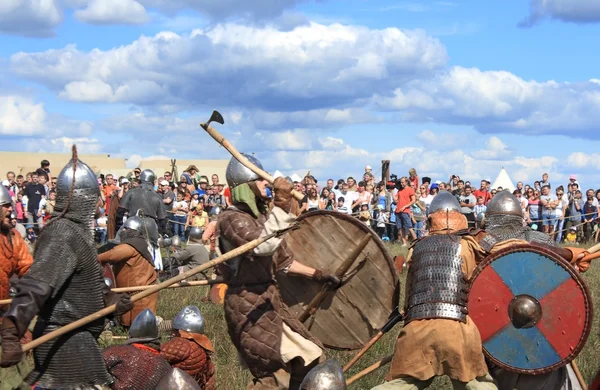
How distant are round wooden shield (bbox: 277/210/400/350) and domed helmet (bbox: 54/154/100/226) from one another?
1.76m

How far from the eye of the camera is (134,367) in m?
5.72

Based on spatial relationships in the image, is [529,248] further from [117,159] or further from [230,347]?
[117,159]

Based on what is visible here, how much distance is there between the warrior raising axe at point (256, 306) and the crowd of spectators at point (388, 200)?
10149mm

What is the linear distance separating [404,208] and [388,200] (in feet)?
3.81

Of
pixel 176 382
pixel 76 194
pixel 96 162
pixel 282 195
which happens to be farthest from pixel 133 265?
pixel 96 162

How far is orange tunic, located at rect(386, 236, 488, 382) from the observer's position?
5.32 m

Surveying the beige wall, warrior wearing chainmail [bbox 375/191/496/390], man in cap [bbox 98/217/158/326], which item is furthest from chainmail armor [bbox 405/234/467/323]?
the beige wall

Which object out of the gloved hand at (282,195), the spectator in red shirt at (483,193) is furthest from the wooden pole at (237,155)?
the spectator in red shirt at (483,193)

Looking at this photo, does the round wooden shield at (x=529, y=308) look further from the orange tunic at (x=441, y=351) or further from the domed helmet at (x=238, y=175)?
the domed helmet at (x=238, y=175)

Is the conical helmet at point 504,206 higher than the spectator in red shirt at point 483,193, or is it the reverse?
the conical helmet at point 504,206

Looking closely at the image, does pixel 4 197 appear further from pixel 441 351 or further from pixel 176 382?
pixel 441 351

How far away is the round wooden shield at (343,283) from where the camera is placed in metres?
6.15

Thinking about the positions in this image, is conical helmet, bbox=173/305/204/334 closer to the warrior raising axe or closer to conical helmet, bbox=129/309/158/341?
conical helmet, bbox=129/309/158/341

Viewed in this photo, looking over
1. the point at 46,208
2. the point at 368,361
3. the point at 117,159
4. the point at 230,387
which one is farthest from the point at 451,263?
the point at 117,159
